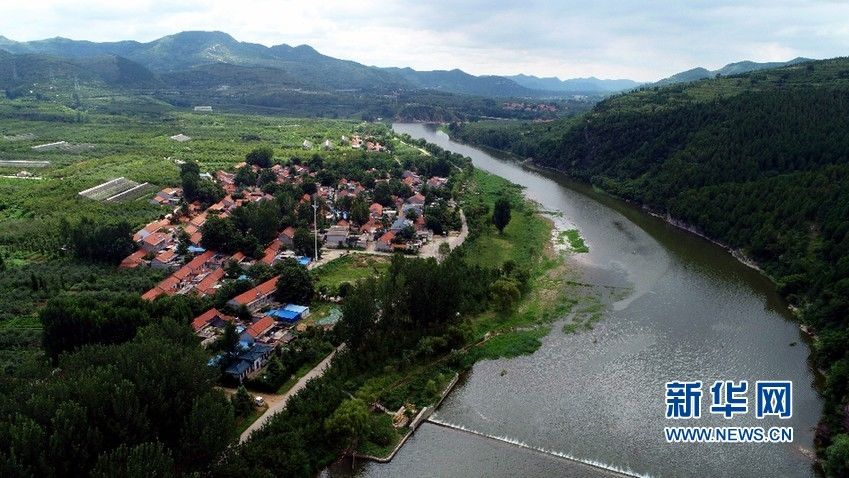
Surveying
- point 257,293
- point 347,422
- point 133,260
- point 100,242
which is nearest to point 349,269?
point 257,293

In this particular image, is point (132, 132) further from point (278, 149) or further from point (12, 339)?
point (12, 339)

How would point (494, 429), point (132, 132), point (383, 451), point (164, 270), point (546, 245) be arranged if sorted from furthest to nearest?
point (132, 132) → point (546, 245) → point (164, 270) → point (494, 429) → point (383, 451)

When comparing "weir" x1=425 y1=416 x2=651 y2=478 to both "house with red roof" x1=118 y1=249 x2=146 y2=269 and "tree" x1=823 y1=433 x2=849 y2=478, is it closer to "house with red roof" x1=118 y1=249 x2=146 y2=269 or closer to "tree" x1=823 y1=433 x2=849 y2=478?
"tree" x1=823 y1=433 x2=849 y2=478

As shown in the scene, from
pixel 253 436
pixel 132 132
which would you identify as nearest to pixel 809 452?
pixel 253 436

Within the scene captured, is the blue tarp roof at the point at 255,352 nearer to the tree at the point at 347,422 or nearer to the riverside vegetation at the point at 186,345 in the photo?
the riverside vegetation at the point at 186,345

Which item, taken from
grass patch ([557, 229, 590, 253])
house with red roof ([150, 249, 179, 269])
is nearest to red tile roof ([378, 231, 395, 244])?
grass patch ([557, 229, 590, 253])

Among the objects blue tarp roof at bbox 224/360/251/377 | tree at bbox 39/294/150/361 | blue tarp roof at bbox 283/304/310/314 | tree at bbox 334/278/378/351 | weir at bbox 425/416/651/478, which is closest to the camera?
weir at bbox 425/416/651/478
